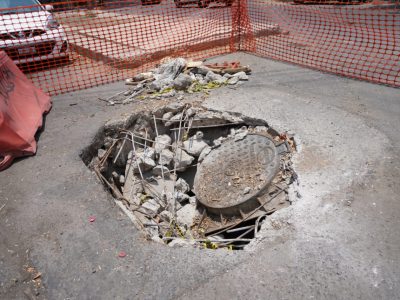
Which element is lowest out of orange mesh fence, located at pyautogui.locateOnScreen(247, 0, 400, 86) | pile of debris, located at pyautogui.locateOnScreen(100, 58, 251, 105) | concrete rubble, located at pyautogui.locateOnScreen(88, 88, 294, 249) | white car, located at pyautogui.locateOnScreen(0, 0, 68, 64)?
concrete rubble, located at pyautogui.locateOnScreen(88, 88, 294, 249)

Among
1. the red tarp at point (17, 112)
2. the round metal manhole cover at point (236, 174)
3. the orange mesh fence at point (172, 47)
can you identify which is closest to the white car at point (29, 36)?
the orange mesh fence at point (172, 47)

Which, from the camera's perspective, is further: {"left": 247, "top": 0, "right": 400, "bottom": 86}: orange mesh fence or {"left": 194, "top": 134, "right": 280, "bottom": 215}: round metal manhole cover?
{"left": 247, "top": 0, "right": 400, "bottom": 86}: orange mesh fence

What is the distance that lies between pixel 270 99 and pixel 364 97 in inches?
52.9

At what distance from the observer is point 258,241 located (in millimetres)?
2646

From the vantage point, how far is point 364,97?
15.6 feet

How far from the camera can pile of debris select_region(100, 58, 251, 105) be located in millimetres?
5301

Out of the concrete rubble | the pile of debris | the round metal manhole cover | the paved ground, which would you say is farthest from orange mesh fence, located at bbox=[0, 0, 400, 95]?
the round metal manhole cover

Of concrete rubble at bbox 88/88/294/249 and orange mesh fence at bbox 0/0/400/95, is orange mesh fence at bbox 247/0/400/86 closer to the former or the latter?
orange mesh fence at bbox 0/0/400/95

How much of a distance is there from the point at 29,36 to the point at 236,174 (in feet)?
17.9

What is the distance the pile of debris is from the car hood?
8.08 ft

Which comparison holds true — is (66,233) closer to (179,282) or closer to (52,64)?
(179,282)

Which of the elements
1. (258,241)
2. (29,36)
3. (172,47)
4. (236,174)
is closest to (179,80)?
(236,174)

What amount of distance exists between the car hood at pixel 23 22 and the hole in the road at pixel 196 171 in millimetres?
3648

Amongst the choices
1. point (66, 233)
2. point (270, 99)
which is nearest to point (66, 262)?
point (66, 233)
